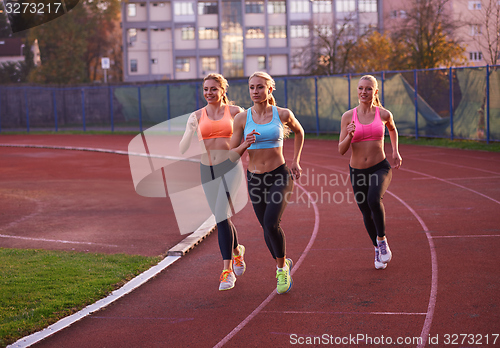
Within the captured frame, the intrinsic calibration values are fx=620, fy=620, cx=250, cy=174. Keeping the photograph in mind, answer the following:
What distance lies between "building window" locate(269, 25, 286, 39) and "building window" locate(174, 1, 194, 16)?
990 cm

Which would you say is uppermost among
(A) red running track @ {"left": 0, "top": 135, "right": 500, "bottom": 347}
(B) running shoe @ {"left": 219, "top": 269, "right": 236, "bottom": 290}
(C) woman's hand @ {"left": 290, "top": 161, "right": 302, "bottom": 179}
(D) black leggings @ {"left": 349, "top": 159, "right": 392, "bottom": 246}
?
(C) woman's hand @ {"left": 290, "top": 161, "right": 302, "bottom": 179}

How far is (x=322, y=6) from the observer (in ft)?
249

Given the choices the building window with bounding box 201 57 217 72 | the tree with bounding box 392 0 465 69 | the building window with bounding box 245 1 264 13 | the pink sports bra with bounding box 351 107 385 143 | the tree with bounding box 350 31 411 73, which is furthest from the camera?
the building window with bounding box 245 1 264 13

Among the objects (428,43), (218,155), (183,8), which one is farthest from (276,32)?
(218,155)

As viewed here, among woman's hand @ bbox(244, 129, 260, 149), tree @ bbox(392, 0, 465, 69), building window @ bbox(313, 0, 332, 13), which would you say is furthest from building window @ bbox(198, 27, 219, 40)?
woman's hand @ bbox(244, 129, 260, 149)

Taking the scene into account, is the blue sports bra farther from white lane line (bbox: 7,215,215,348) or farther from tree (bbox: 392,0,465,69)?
tree (bbox: 392,0,465,69)

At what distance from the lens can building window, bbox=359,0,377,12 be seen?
247 feet

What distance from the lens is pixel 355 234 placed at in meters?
8.87

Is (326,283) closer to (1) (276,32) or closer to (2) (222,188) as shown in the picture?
(2) (222,188)

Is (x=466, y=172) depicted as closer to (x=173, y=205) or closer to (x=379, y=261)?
(x=173, y=205)

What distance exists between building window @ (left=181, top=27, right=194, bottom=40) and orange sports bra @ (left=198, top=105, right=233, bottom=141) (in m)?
70.9

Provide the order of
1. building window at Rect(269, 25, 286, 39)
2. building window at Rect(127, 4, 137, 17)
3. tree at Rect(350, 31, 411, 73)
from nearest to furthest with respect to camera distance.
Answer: tree at Rect(350, 31, 411, 73)
building window at Rect(127, 4, 137, 17)
building window at Rect(269, 25, 286, 39)

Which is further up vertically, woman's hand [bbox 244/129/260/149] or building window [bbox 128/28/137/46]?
building window [bbox 128/28/137/46]

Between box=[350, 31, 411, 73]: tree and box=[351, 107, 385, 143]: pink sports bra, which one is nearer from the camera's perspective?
box=[351, 107, 385, 143]: pink sports bra
